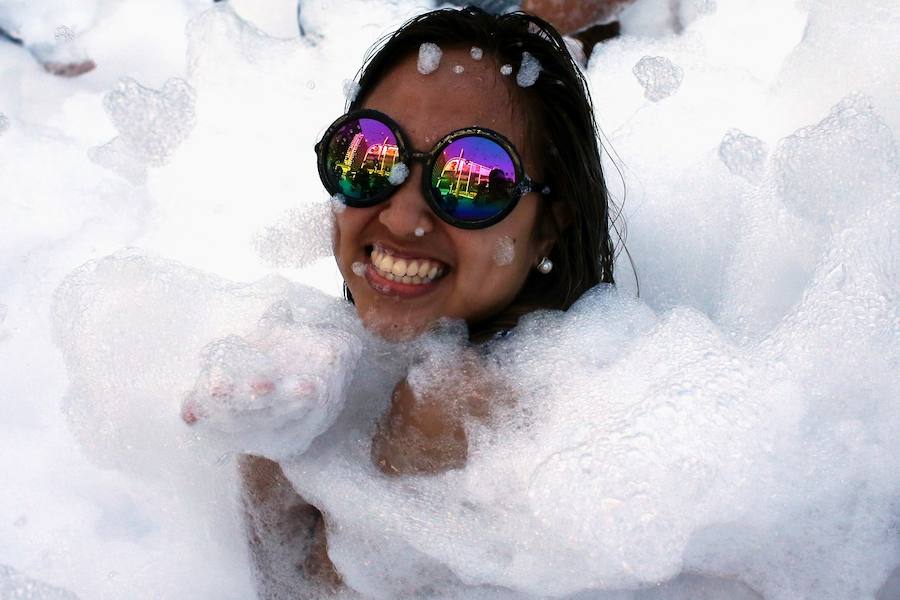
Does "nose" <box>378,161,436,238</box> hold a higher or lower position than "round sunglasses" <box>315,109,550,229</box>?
lower

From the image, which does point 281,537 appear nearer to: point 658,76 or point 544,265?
point 544,265

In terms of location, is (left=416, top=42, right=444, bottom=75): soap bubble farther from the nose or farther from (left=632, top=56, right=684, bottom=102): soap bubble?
(left=632, top=56, right=684, bottom=102): soap bubble

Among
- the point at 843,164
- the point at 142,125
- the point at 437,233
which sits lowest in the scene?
the point at 142,125

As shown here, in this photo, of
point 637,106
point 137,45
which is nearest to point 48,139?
point 137,45

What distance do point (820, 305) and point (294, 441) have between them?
3.32ft

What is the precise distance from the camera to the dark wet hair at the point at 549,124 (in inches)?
68.6

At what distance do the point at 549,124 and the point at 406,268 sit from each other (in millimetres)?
396

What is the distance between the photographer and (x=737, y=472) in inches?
60.8

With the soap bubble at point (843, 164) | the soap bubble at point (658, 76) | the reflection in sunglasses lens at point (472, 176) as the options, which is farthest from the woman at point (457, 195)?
the soap bubble at point (658, 76)

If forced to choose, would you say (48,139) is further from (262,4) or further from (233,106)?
(262,4)

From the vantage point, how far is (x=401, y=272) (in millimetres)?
1720

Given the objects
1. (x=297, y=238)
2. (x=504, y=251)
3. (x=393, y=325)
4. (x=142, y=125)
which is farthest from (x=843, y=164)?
(x=142, y=125)

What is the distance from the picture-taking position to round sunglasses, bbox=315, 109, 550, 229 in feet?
5.28

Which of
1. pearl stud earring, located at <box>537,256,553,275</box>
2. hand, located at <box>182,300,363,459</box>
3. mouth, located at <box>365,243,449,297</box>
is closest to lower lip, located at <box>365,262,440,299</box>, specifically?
mouth, located at <box>365,243,449,297</box>
